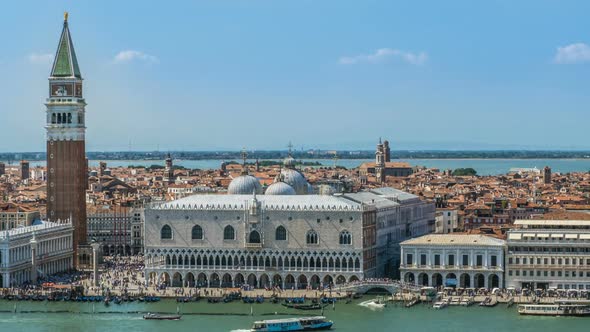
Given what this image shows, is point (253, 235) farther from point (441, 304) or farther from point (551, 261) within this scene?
point (551, 261)

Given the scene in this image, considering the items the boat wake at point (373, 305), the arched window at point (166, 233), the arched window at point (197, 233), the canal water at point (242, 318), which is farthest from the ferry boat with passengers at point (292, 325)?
the arched window at point (166, 233)

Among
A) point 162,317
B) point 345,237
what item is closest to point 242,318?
point 162,317

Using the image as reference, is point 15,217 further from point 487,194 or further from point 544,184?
point 544,184

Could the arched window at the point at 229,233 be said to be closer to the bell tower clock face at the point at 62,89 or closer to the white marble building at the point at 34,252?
the white marble building at the point at 34,252

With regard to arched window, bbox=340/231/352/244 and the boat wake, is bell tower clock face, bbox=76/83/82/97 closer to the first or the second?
arched window, bbox=340/231/352/244

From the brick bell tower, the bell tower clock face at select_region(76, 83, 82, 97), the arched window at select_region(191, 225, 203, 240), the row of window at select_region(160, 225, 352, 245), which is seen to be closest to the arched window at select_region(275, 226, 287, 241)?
the row of window at select_region(160, 225, 352, 245)

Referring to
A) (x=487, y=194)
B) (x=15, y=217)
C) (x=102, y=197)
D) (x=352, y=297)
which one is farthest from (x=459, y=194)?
(x=352, y=297)
